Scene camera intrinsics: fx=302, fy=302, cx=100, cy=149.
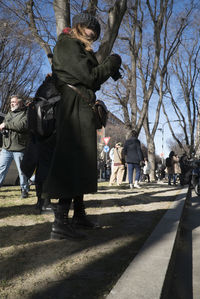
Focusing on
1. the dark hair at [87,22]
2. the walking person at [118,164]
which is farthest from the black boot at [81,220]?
the walking person at [118,164]

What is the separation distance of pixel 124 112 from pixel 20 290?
15.5 m

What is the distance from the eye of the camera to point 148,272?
1792 mm

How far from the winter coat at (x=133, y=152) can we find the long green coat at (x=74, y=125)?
7038mm

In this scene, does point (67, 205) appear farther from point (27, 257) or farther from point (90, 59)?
point (90, 59)

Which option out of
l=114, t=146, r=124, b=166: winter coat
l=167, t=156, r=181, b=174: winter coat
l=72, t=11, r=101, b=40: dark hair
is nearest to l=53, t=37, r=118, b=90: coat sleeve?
l=72, t=11, r=101, b=40: dark hair

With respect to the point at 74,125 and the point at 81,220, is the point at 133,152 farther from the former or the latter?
the point at 74,125

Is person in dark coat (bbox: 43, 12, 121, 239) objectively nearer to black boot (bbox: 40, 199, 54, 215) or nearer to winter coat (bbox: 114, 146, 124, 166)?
black boot (bbox: 40, 199, 54, 215)

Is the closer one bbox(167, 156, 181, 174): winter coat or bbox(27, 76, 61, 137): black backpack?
bbox(27, 76, 61, 137): black backpack

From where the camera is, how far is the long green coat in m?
2.46

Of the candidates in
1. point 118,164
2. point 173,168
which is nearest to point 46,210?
point 118,164

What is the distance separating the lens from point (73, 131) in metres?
2.52

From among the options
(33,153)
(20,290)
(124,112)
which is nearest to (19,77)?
(124,112)

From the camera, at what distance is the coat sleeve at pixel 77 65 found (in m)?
2.50

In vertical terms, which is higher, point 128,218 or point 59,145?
point 59,145
